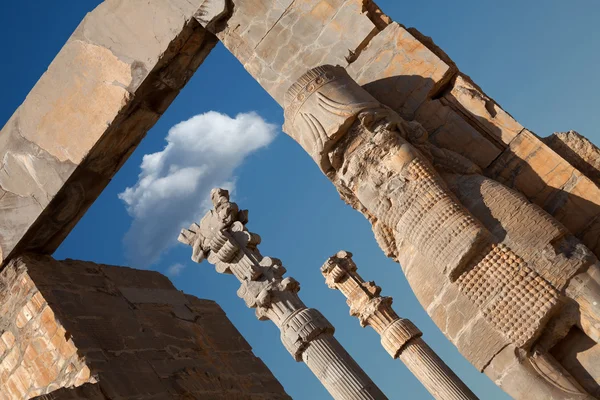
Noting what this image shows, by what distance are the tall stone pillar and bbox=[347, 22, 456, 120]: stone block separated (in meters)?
3.02

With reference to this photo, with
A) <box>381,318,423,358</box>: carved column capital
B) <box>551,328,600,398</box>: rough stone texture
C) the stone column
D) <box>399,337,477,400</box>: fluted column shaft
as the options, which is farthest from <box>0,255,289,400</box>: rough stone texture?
<box>551,328,600,398</box>: rough stone texture

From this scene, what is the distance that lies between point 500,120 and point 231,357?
3.62 metres

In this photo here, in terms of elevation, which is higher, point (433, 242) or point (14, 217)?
point (14, 217)

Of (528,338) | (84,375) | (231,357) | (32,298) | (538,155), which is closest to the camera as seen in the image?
(528,338)

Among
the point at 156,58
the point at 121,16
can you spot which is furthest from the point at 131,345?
the point at 121,16

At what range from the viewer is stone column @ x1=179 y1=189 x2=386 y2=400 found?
641 cm

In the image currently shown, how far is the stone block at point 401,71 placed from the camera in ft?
17.3

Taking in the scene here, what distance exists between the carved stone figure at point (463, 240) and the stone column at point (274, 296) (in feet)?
6.42

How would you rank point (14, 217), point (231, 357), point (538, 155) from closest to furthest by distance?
point (538, 155) → point (14, 217) → point (231, 357)

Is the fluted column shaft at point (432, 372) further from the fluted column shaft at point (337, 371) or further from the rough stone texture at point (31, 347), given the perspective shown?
the rough stone texture at point (31, 347)

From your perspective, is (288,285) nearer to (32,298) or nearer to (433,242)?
(32,298)

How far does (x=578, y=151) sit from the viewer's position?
193 inches

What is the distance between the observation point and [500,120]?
198 inches

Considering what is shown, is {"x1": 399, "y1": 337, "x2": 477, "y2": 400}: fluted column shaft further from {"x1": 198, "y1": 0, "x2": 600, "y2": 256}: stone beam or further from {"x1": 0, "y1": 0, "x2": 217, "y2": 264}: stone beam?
{"x1": 0, "y1": 0, "x2": 217, "y2": 264}: stone beam
